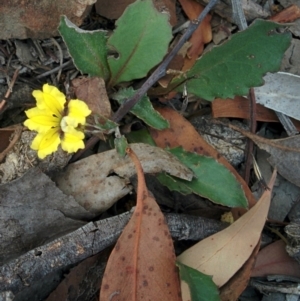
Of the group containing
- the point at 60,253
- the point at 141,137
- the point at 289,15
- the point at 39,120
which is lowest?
the point at 60,253

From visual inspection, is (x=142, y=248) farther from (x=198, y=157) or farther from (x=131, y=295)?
(x=198, y=157)

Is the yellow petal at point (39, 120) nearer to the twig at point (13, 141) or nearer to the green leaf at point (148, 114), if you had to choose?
the twig at point (13, 141)

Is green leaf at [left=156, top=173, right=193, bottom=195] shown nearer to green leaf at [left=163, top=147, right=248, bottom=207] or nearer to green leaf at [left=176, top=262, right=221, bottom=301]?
green leaf at [left=163, top=147, right=248, bottom=207]

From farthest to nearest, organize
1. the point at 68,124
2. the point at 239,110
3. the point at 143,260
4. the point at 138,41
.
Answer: the point at 239,110
the point at 138,41
the point at 143,260
the point at 68,124

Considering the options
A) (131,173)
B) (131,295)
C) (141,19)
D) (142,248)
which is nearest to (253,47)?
(141,19)

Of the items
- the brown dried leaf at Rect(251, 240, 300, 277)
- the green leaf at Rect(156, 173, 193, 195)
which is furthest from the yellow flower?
the brown dried leaf at Rect(251, 240, 300, 277)

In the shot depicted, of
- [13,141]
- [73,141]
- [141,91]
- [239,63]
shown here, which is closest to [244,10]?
[239,63]

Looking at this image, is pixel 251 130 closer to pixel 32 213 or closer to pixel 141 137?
pixel 141 137

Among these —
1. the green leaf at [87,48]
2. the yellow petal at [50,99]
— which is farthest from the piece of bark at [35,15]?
the yellow petal at [50,99]
